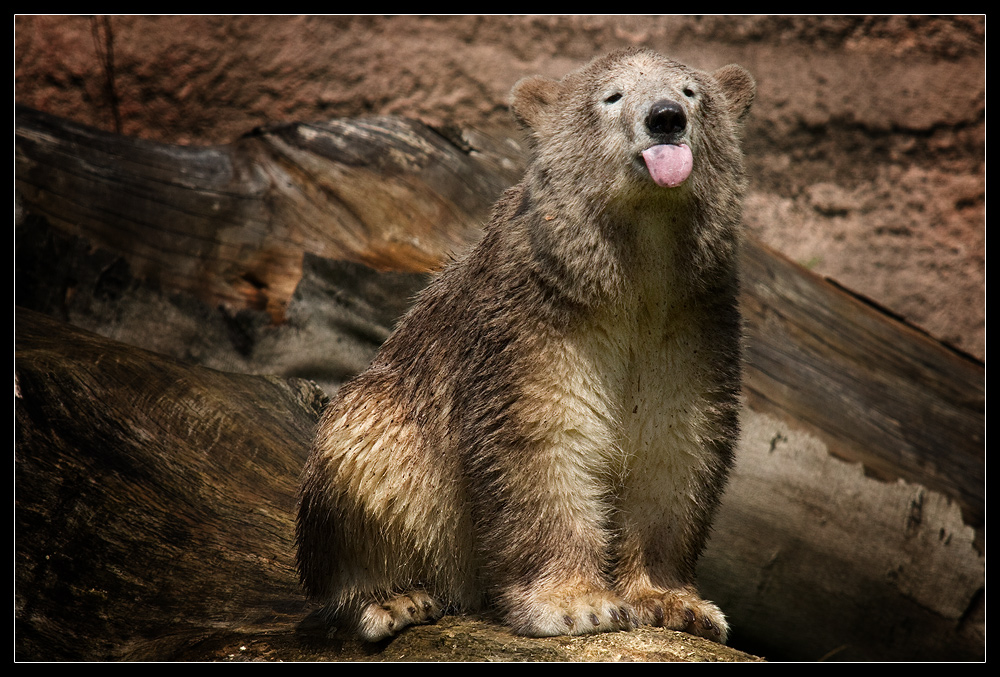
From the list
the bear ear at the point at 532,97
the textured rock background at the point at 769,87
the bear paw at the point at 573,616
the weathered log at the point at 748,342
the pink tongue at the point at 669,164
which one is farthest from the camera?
the textured rock background at the point at 769,87

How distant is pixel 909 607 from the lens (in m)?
6.09

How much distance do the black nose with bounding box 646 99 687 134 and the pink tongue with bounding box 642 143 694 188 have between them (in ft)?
0.21

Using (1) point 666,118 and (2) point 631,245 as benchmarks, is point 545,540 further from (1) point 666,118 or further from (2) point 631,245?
(1) point 666,118

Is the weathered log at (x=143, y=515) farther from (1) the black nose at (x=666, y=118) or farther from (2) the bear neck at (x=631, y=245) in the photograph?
(1) the black nose at (x=666, y=118)

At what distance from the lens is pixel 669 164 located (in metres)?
3.19

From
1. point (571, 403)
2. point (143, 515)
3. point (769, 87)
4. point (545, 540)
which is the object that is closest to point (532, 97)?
point (571, 403)

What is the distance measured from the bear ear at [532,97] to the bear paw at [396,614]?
2115 mm

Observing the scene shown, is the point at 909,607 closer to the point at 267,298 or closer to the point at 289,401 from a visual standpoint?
the point at 289,401

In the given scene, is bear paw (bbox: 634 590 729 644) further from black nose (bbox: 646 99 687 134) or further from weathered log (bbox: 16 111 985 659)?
weathered log (bbox: 16 111 985 659)

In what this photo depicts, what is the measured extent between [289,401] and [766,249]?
3.66 meters

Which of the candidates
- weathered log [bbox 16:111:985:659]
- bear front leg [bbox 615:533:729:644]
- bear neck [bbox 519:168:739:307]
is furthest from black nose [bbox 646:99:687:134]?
weathered log [bbox 16:111:985:659]

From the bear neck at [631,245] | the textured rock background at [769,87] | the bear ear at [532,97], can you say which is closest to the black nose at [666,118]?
the bear neck at [631,245]

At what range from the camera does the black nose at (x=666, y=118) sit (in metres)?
3.20

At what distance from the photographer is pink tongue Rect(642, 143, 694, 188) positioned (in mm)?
3182
